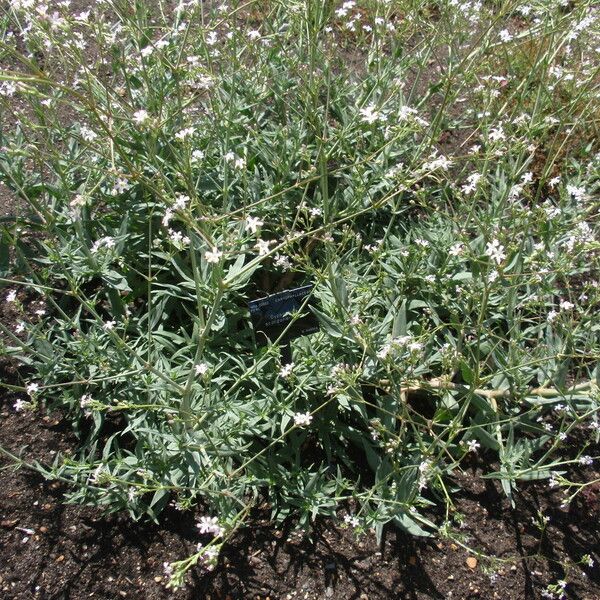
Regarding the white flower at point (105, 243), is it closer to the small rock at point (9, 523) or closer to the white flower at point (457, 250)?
the small rock at point (9, 523)

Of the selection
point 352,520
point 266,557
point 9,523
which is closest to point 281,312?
point 352,520

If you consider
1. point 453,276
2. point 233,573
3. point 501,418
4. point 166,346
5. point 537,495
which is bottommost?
point 233,573

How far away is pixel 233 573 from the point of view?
9.07 feet

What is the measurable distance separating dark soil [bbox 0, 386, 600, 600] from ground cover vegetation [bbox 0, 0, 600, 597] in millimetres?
106

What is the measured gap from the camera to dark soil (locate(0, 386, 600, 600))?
8.95 ft

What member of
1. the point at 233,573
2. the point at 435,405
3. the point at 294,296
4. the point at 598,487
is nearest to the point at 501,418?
the point at 435,405

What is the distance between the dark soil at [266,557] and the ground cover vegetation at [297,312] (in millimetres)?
106

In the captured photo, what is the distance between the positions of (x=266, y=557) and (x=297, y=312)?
1019 millimetres

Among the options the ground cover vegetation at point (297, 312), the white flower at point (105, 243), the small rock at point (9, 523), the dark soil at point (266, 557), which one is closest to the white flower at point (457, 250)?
the ground cover vegetation at point (297, 312)

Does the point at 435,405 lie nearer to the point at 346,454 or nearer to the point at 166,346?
the point at 346,454

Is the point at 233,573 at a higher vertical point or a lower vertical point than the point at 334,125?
lower

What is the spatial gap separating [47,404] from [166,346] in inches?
25.7

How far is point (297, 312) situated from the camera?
2.80m

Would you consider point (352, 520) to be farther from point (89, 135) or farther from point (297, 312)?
point (89, 135)
